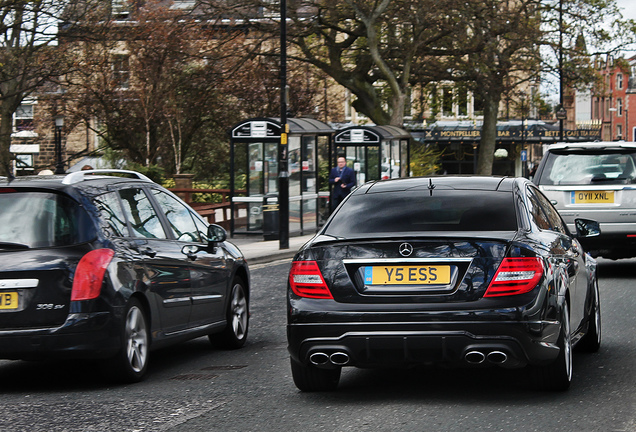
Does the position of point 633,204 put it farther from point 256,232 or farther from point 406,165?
point 406,165

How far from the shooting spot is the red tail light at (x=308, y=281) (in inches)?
258

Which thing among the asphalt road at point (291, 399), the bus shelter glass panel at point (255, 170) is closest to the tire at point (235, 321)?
the asphalt road at point (291, 399)

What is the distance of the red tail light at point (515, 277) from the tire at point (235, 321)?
3498 mm

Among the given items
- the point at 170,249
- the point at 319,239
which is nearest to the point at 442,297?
the point at 319,239

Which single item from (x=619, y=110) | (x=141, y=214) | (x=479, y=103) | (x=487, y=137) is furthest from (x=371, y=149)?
(x=619, y=110)

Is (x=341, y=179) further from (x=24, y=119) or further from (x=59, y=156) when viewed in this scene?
(x=24, y=119)

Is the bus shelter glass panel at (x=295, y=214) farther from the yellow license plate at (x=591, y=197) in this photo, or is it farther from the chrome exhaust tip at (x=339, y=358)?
the chrome exhaust tip at (x=339, y=358)

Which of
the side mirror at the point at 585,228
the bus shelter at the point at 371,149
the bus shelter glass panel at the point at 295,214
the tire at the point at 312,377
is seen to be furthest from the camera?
the bus shelter at the point at 371,149

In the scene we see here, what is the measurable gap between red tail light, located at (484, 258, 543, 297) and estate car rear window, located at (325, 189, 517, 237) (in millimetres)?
409

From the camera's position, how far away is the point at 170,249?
8344mm

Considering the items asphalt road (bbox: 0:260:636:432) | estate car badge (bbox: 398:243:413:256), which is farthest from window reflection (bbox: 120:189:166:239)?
estate car badge (bbox: 398:243:413:256)

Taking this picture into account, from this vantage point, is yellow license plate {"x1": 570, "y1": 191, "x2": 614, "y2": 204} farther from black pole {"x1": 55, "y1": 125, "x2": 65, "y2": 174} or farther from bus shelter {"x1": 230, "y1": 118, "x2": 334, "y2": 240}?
black pole {"x1": 55, "y1": 125, "x2": 65, "y2": 174}

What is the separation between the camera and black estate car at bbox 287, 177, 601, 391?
20.6 feet

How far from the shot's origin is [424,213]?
7043mm
